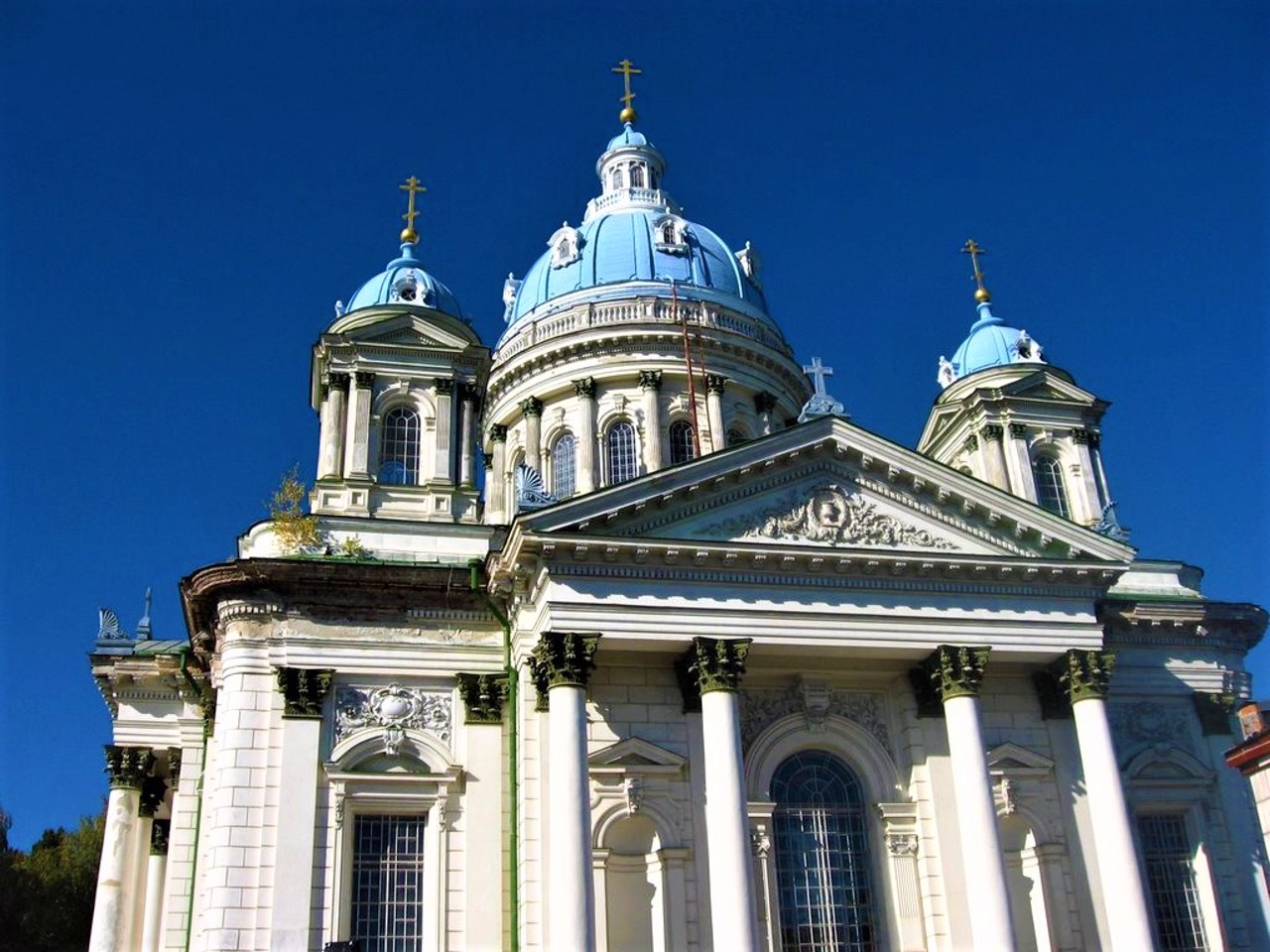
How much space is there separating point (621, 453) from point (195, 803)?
13106 mm

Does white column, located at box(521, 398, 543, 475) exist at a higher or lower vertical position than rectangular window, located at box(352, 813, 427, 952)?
→ higher

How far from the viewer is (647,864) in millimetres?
22016

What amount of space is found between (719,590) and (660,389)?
11996mm

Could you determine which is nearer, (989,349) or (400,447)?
(400,447)

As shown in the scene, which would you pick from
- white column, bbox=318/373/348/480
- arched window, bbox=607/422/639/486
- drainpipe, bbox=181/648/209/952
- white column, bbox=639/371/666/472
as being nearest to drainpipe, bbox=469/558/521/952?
white column, bbox=318/373/348/480

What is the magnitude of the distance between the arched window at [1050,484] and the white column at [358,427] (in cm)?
1549

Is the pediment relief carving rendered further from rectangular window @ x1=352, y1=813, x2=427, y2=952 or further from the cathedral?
rectangular window @ x1=352, y1=813, x2=427, y2=952

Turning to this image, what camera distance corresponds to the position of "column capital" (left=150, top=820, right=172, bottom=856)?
A: 29984 mm

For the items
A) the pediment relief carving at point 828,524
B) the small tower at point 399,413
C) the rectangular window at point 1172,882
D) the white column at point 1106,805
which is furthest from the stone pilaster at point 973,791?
the small tower at point 399,413

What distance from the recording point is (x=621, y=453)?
33.0 meters

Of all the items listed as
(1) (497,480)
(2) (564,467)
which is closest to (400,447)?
(2) (564,467)

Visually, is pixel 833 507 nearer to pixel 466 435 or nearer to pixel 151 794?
pixel 466 435

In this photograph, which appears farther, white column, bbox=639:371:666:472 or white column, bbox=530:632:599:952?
white column, bbox=639:371:666:472

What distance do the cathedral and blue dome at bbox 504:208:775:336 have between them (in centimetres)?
897
